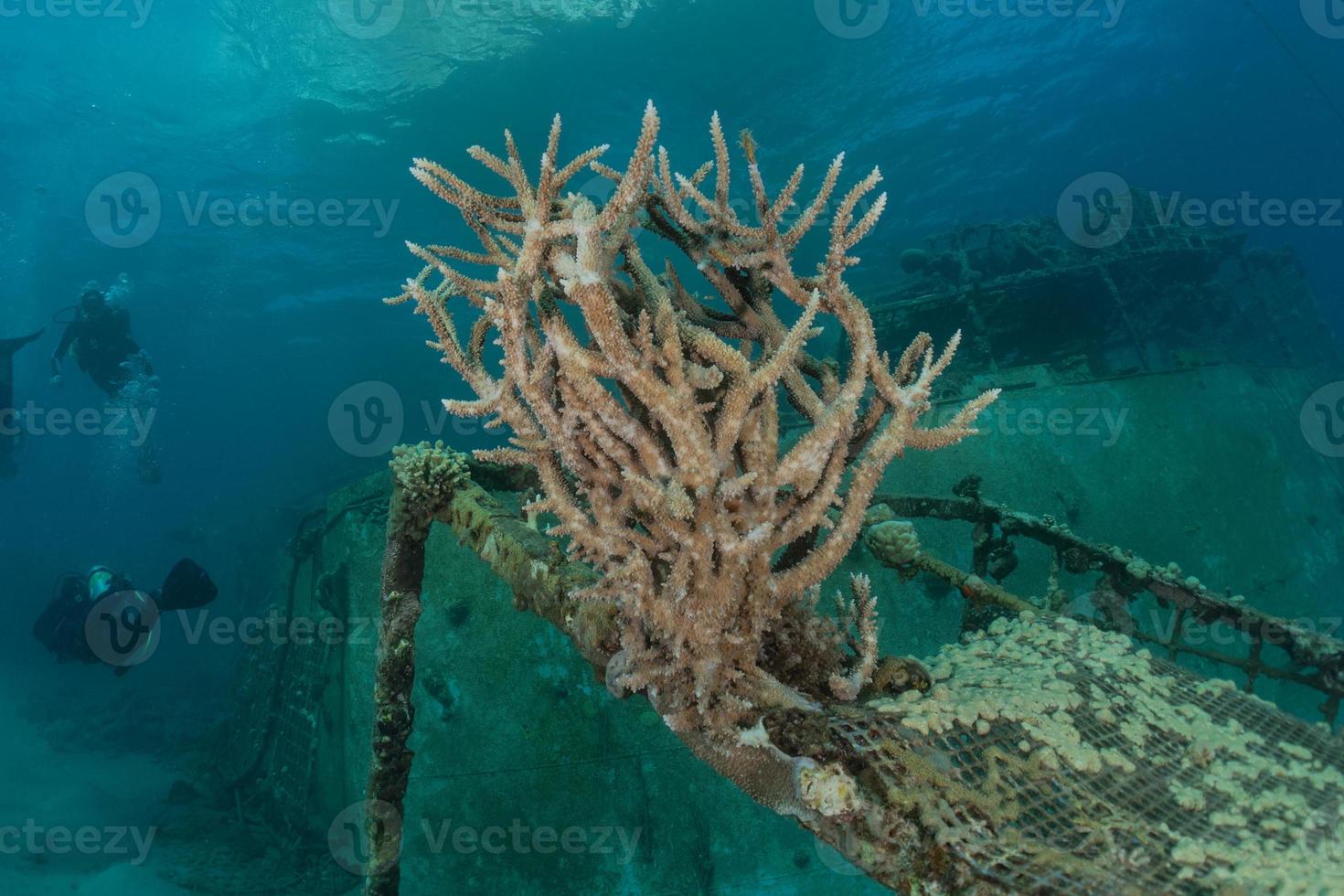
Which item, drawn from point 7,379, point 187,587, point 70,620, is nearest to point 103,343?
point 7,379

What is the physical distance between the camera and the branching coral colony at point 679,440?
210 cm

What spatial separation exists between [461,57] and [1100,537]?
27381mm

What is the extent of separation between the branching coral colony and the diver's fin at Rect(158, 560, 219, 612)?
6795mm

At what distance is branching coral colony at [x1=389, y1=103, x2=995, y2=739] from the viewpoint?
2.10 metres

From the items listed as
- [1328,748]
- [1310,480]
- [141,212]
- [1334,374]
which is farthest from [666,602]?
[141,212]

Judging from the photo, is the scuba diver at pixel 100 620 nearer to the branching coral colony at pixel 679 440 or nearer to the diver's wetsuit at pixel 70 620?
the diver's wetsuit at pixel 70 620

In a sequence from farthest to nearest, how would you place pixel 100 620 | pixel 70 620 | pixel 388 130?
pixel 388 130 → pixel 70 620 → pixel 100 620

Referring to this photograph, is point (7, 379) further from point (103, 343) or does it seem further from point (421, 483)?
point (421, 483)

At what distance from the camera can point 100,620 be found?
975 centimetres

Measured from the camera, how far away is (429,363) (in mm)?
46125

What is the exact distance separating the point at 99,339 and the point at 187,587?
18456 millimetres

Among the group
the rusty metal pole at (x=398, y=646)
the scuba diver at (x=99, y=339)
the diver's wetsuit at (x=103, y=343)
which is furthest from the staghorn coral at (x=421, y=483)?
the diver's wetsuit at (x=103, y=343)

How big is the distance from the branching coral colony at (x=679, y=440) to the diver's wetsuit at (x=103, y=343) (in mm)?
24081

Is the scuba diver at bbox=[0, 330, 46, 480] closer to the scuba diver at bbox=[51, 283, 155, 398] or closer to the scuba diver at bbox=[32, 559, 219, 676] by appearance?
the scuba diver at bbox=[51, 283, 155, 398]
